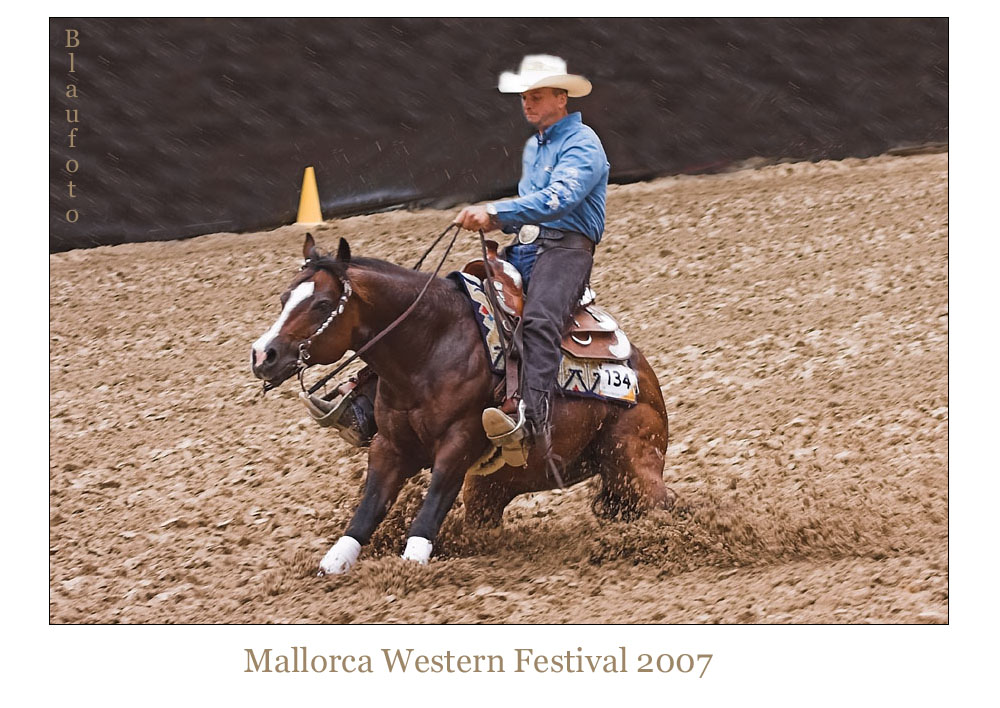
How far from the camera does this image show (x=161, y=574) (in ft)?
19.0

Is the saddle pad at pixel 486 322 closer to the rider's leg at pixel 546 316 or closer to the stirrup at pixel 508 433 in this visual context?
the rider's leg at pixel 546 316

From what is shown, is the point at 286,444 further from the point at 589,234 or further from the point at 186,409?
the point at 589,234

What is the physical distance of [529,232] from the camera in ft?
17.8

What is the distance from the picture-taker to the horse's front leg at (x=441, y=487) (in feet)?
16.8

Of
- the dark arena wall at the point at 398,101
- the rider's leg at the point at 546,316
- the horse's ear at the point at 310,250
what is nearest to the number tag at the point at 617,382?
the rider's leg at the point at 546,316

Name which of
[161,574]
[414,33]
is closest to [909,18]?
[414,33]

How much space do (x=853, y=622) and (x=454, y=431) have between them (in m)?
1.71

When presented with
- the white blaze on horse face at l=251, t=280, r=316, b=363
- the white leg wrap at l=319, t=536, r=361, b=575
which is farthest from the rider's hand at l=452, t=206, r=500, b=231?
the white leg wrap at l=319, t=536, r=361, b=575

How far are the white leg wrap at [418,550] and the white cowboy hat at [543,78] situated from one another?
1876 millimetres

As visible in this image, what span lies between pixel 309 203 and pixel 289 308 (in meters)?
5.93

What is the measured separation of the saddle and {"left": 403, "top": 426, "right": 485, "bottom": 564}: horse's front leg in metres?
0.50

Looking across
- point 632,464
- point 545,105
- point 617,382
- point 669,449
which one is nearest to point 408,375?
point 617,382

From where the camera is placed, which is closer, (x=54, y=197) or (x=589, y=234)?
(x=589, y=234)

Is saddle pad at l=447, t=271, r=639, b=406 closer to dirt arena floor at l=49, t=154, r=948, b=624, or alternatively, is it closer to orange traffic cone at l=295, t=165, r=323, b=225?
dirt arena floor at l=49, t=154, r=948, b=624
